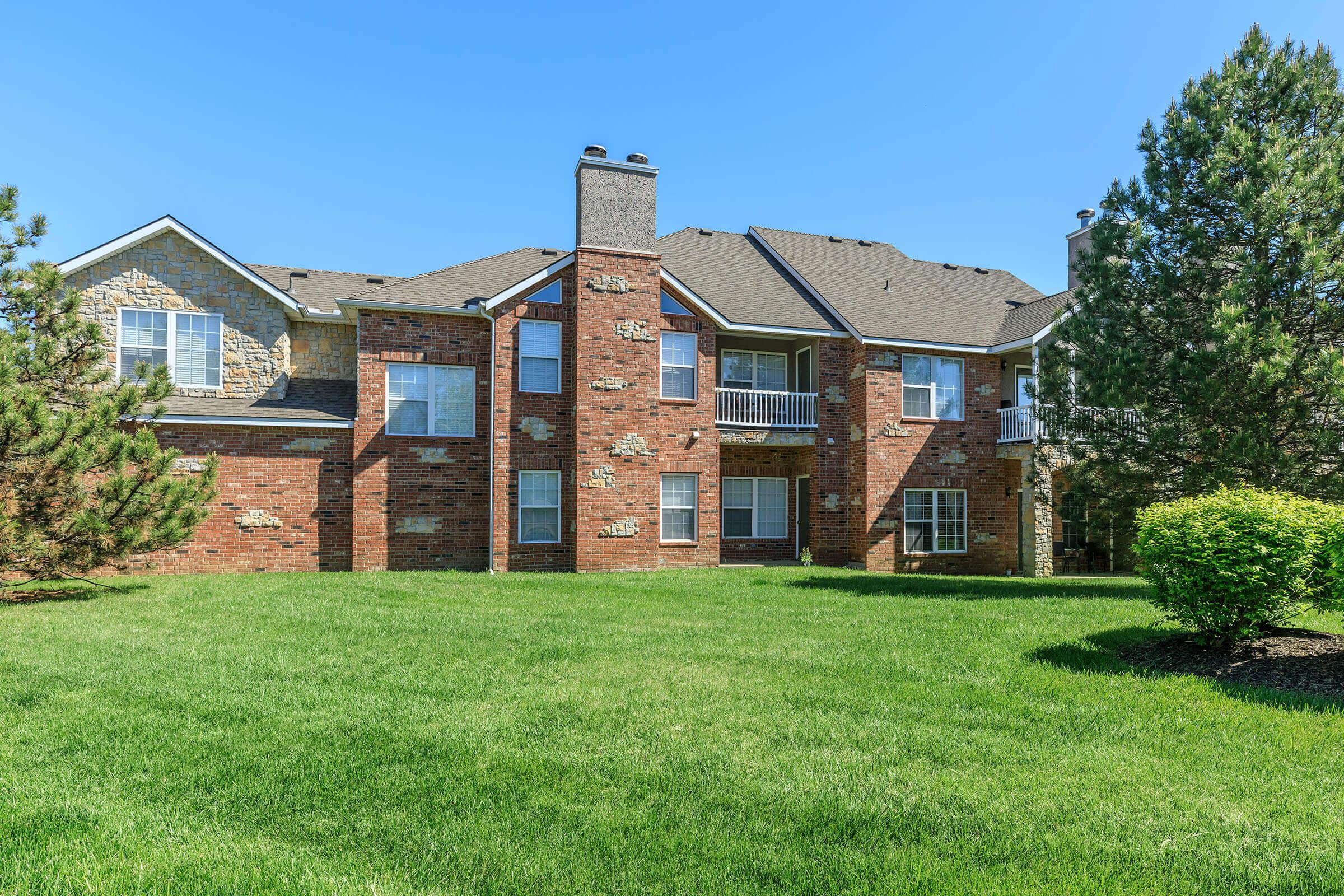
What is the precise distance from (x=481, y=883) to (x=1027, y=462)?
56.9ft

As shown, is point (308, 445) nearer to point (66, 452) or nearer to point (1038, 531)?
point (66, 452)

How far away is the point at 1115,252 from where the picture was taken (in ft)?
43.1

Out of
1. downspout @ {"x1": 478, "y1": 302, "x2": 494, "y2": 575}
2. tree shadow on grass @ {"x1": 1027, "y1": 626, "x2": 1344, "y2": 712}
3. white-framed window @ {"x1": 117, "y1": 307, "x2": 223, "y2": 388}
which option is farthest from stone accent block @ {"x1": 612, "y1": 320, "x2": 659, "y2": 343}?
tree shadow on grass @ {"x1": 1027, "y1": 626, "x2": 1344, "y2": 712}

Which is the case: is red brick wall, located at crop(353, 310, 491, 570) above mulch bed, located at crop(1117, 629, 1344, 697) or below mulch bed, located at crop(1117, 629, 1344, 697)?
above

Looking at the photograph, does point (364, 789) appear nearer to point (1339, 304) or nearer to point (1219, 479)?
point (1219, 479)

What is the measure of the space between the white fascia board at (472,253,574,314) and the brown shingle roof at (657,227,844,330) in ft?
8.51

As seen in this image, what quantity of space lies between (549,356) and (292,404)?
5328mm

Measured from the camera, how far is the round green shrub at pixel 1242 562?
6.94m

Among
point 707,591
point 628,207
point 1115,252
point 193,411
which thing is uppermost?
point 628,207

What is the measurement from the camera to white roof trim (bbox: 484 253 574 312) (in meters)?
15.8

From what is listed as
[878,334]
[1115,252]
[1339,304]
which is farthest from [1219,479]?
[878,334]

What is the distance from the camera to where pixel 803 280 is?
66.3ft

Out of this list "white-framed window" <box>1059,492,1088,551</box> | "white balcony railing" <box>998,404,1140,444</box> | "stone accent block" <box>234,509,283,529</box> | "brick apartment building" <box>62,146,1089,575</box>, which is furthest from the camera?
"brick apartment building" <box>62,146,1089,575</box>

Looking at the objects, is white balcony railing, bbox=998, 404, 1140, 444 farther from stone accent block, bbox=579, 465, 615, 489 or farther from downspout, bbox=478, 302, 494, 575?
downspout, bbox=478, 302, 494, 575
